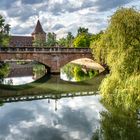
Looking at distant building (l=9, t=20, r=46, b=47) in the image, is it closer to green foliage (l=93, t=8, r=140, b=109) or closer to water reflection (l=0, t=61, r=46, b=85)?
water reflection (l=0, t=61, r=46, b=85)

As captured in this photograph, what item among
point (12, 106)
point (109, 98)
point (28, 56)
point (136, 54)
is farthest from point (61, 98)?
point (28, 56)

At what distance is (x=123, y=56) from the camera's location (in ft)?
73.4

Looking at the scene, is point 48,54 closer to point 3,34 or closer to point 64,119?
point 3,34

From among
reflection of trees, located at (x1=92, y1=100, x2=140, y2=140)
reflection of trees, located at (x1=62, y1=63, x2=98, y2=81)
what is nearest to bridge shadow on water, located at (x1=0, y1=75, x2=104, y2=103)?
reflection of trees, located at (x1=62, y1=63, x2=98, y2=81)

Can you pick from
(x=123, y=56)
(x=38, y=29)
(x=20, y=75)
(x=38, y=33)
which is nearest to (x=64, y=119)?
(x=123, y=56)

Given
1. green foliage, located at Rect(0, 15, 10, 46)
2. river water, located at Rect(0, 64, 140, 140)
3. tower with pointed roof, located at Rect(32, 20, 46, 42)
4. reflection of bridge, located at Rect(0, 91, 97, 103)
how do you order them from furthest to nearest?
tower with pointed roof, located at Rect(32, 20, 46, 42), green foliage, located at Rect(0, 15, 10, 46), reflection of bridge, located at Rect(0, 91, 97, 103), river water, located at Rect(0, 64, 140, 140)

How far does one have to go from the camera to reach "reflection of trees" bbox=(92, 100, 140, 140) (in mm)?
18531

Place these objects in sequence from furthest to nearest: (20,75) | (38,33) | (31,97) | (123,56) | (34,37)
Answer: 1. (34,37)
2. (38,33)
3. (20,75)
4. (31,97)
5. (123,56)

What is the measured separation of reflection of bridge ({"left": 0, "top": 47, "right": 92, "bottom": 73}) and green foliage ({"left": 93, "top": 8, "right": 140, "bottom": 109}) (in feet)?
90.5

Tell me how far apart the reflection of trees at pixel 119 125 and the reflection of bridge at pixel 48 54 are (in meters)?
28.0

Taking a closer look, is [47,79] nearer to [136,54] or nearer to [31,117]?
[31,117]

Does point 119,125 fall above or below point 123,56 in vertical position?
below

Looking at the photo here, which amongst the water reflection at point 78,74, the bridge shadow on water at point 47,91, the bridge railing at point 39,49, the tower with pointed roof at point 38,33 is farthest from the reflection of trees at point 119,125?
the tower with pointed roof at point 38,33

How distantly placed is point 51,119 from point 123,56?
19.5ft
